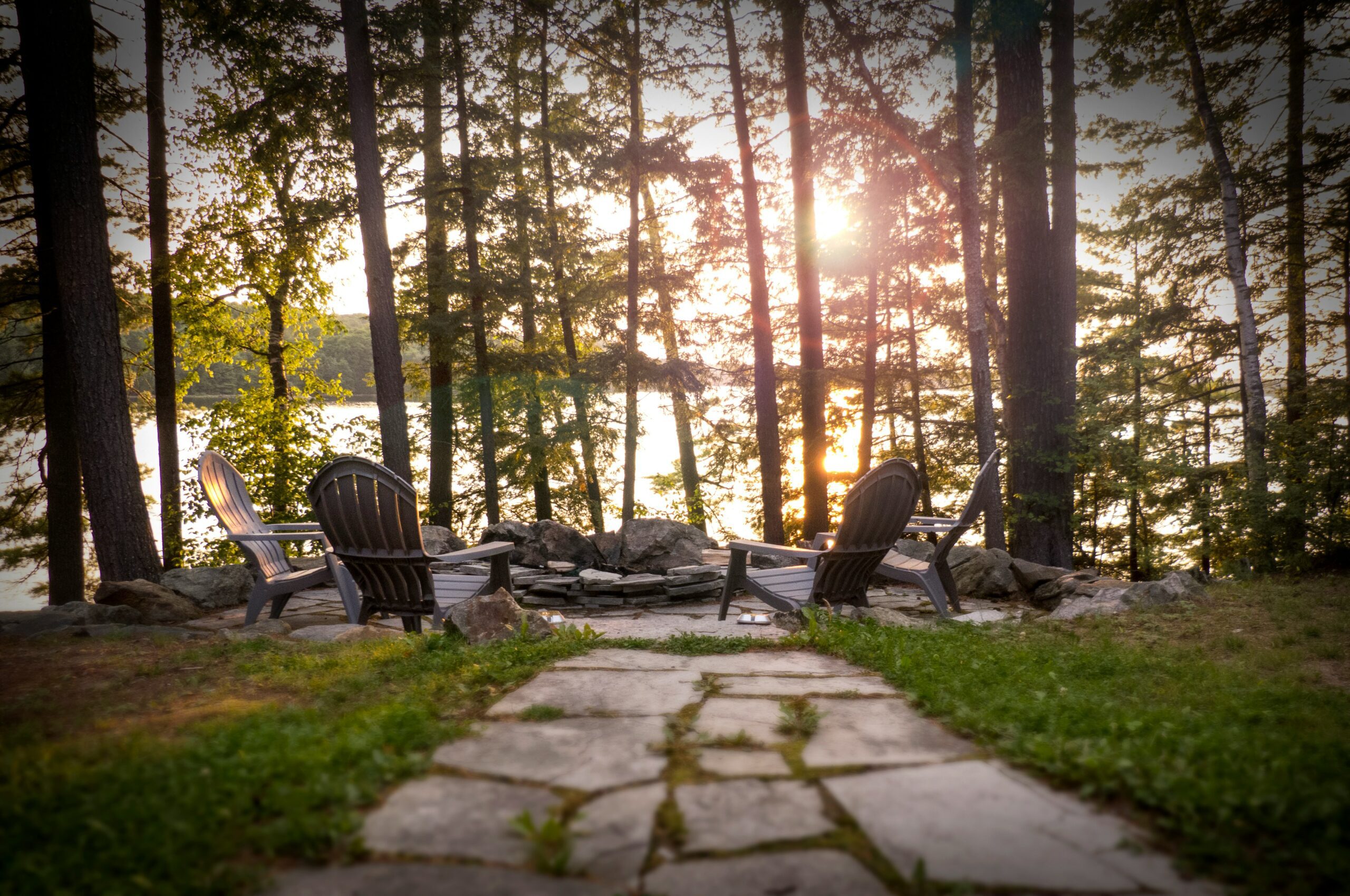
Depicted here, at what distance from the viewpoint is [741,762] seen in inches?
72.1

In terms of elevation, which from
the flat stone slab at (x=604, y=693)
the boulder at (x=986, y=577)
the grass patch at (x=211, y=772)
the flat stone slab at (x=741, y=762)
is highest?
the grass patch at (x=211, y=772)

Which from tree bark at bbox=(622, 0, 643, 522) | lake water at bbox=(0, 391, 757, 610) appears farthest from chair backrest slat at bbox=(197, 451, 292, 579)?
tree bark at bbox=(622, 0, 643, 522)

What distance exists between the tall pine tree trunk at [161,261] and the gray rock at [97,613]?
13.8 ft

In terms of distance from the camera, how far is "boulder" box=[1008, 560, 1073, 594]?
6133 mm

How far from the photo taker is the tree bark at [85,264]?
5.80 metres

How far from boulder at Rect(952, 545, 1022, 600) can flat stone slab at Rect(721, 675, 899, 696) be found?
12.2 feet

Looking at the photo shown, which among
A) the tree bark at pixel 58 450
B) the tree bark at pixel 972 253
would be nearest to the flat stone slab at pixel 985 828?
the tree bark at pixel 972 253

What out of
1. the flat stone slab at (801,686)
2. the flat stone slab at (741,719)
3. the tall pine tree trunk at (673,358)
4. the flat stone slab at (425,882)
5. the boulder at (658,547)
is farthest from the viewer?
the tall pine tree trunk at (673,358)

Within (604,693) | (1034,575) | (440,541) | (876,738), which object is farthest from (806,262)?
(876,738)

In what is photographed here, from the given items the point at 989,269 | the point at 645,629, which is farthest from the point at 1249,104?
the point at 645,629

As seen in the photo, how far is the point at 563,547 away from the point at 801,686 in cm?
435

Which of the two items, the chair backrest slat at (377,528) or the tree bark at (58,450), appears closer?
the chair backrest slat at (377,528)

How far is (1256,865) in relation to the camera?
132 centimetres

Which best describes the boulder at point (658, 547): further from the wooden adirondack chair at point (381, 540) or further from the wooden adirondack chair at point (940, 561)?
the wooden adirondack chair at point (381, 540)
